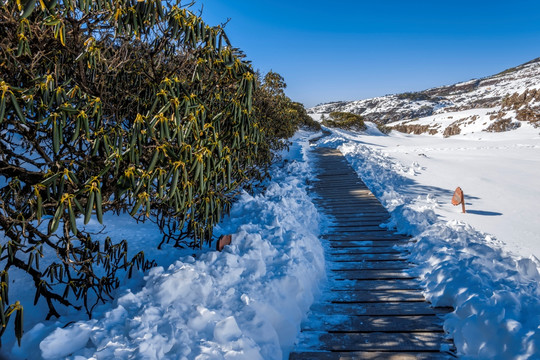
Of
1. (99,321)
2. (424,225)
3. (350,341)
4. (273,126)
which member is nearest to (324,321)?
(350,341)

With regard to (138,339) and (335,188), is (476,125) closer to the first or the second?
(335,188)

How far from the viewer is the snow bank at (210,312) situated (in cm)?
217

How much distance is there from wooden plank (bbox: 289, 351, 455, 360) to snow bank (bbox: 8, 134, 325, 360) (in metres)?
0.18

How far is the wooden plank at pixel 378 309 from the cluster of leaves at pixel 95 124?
1755mm

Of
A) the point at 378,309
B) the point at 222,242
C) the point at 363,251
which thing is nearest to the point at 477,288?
the point at 378,309

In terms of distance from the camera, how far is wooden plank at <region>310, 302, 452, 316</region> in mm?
3369

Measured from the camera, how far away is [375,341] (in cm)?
295

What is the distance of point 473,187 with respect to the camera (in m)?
10.3

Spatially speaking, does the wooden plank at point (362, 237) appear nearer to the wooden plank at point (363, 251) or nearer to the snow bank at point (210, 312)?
the wooden plank at point (363, 251)

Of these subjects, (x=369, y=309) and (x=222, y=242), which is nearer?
(x=369, y=309)

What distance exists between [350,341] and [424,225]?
350 cm

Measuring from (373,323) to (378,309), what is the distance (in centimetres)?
28

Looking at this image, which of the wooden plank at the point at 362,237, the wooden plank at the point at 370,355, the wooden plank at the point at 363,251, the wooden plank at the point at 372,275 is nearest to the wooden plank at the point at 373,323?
the wooden plank at the point at 370,355

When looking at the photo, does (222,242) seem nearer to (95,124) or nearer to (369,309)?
(369,309)
